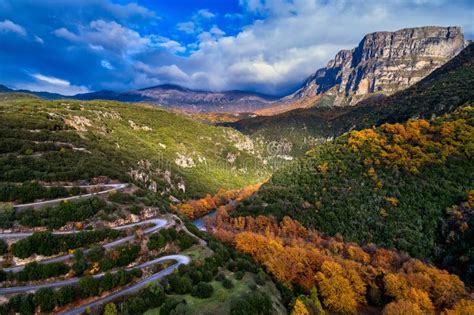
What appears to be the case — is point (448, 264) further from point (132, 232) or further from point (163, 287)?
point (132, 232)

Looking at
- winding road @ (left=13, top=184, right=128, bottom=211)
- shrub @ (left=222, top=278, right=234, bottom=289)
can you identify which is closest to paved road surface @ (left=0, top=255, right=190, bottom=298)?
shrub @ (left=222, top=278, right=234, bottom=289)

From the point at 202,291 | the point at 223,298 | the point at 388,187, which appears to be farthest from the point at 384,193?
the point at 202,291

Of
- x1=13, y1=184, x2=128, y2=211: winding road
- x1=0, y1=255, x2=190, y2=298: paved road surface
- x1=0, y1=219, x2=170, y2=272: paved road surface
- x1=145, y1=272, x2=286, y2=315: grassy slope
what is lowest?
x1=145, y1=272, x2=286, y2=315: grassy slope

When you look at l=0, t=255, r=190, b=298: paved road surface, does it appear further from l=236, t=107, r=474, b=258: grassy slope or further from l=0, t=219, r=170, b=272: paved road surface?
l=236, t=107, r=474, b=258: grassy slope

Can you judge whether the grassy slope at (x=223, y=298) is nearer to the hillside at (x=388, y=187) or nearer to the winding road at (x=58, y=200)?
the winding road at (x=58, y=200)

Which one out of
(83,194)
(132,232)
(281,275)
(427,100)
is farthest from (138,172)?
(427,100)

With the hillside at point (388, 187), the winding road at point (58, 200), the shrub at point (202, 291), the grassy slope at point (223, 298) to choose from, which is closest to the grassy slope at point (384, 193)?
the hillside at point (388, 187)
